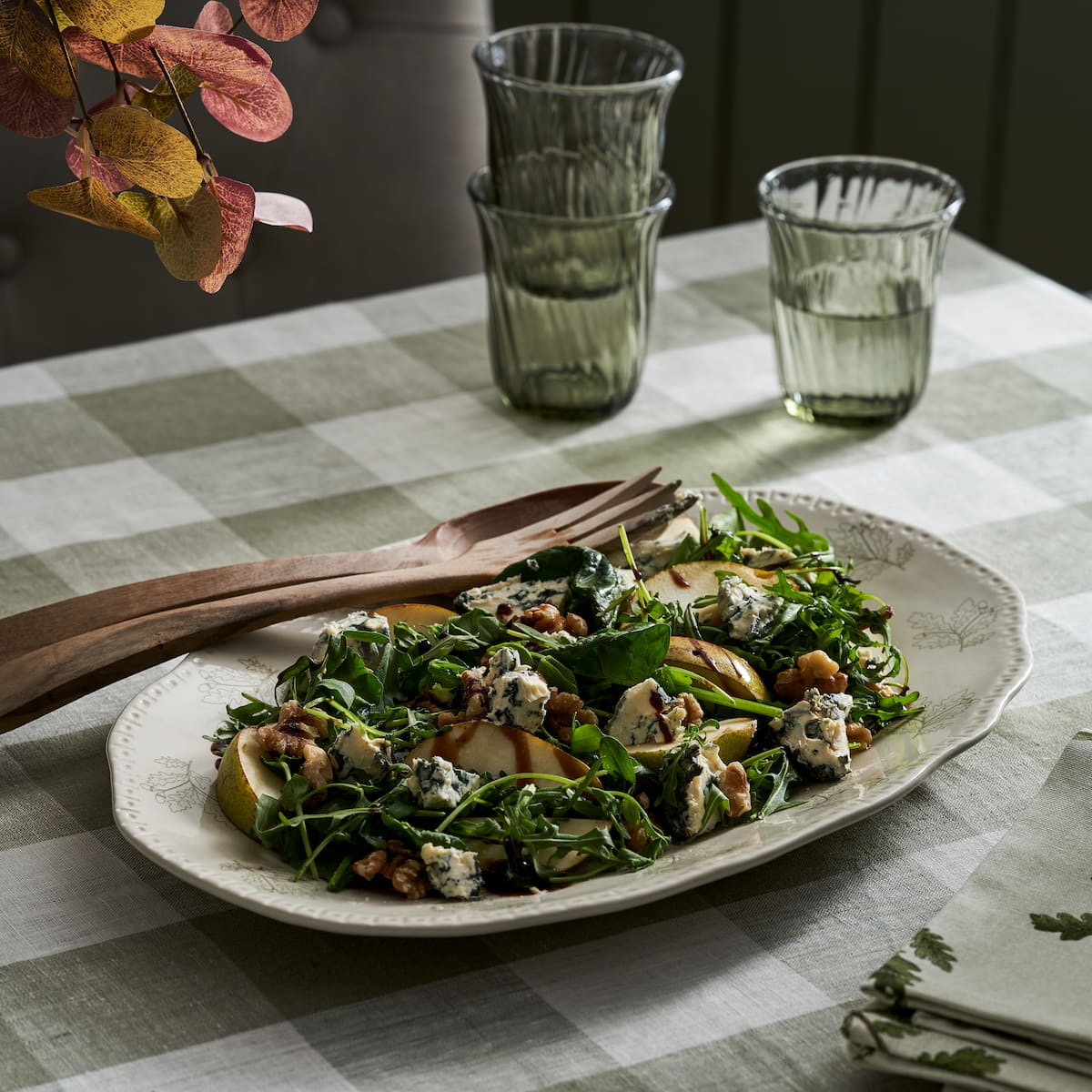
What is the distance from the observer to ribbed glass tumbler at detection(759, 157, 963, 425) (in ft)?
4.14

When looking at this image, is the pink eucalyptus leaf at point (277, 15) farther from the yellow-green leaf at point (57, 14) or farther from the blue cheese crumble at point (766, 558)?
the blue cheese crumble at point (766, 558)

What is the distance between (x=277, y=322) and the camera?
153cm

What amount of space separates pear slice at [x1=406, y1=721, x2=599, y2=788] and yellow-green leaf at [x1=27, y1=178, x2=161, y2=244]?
0.30m

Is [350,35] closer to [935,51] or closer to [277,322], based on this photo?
[277,322]

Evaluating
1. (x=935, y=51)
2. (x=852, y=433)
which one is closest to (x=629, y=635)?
(x=852, y=433)

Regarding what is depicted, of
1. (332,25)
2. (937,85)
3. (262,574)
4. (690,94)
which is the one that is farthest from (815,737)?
(937,85)

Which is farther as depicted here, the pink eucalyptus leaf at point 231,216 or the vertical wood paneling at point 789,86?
the vertical wood paneling at point 789,86

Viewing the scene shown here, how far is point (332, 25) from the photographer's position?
208 cm

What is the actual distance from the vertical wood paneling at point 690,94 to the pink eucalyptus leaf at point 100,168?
95.3 inches

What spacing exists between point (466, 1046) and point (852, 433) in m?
0.80

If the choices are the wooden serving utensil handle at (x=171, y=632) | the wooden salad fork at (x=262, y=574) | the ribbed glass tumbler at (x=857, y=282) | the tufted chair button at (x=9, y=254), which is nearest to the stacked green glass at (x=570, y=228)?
the ribbed glass tumbler at (x=857, y=282)

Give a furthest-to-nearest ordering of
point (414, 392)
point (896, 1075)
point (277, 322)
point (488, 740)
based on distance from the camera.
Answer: point (277, 322), point (414, 392), point (488, 740), point (896, 1075)

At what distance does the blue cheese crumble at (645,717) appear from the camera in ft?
2.48

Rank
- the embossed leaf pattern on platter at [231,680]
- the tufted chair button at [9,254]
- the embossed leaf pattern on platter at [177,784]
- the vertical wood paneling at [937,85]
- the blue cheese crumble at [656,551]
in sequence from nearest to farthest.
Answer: the embossed leaf pattern on platter at [177,784], the embossed leaf pattern on platter at [231,680], the blue cheese crumble at [656,551], the tufted chair button at [9,254], the vertical wood paneling at [937,85]
